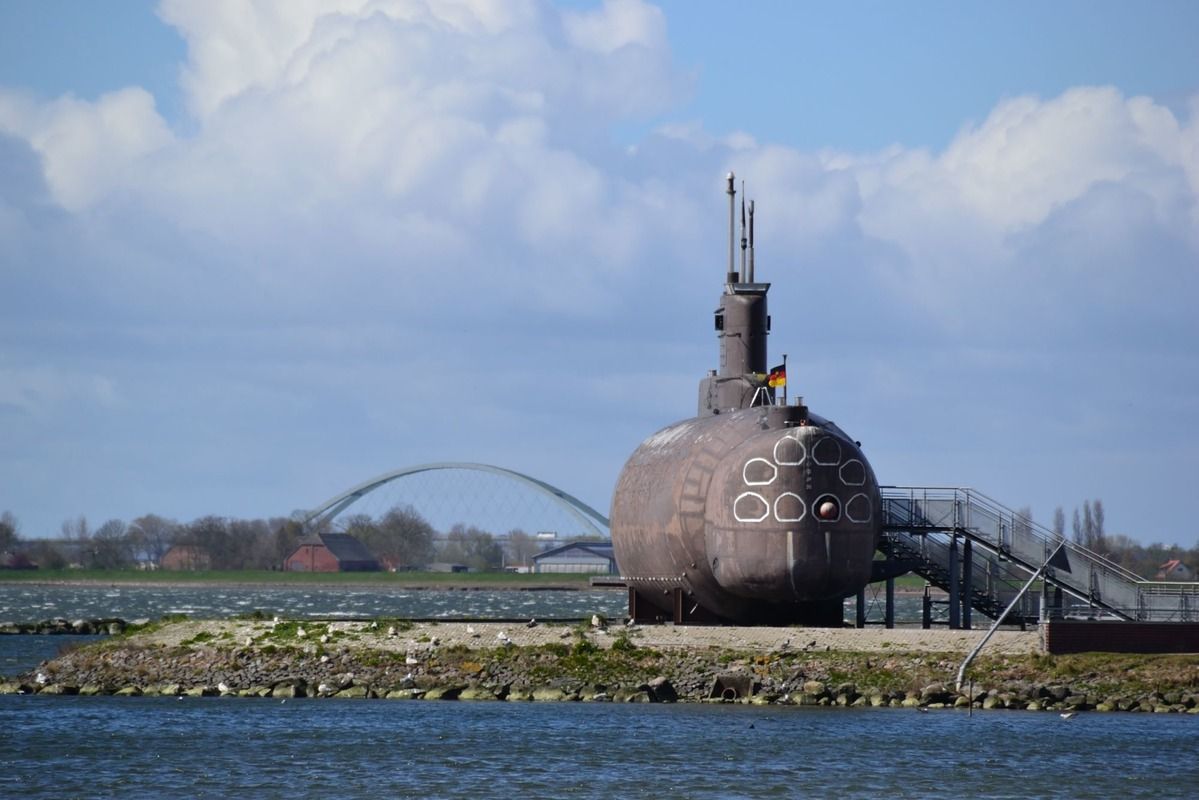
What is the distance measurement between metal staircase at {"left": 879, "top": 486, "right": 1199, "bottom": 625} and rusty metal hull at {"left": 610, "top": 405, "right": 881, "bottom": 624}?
4734mm

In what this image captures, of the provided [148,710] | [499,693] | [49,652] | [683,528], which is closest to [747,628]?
[683,528]

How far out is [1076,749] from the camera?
41.8m

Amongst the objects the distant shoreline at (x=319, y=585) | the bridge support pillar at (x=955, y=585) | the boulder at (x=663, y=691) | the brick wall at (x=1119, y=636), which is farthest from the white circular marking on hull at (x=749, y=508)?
the distant shoreline at (x=319, y=585)

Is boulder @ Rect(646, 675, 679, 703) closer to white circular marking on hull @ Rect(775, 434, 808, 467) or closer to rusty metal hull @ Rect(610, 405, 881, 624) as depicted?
rusty metal hull @ Rect(610, 405, 881, 624)

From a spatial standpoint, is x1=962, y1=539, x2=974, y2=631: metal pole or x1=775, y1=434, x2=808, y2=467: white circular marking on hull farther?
x1=962, y1=539, x2=974, y2=631: metal pole

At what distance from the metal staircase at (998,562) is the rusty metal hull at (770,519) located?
4.73 meters

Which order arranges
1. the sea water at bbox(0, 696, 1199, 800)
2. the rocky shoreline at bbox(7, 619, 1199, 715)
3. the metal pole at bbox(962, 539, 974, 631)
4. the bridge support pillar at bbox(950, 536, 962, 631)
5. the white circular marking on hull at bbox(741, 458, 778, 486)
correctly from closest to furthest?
the sea water at bbox(0, 696, 1199, 800)
the rocky shoreline at bbox(7, 619, 1199, 715)
the white circular marking on hull at bbox(741, 458, 778, 486)
the bridge support pillar at bbox(950, 536, 962, 631)
the metal pole at bbox(962, 539, 974, 631)

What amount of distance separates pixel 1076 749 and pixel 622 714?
35.3 ft

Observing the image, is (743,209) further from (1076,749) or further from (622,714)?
(1076,749)

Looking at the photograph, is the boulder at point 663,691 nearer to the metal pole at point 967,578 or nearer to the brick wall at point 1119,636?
the brick wall at point 1119,636

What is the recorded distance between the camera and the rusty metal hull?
2000 inches

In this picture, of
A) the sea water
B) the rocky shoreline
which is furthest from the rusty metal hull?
the sea water

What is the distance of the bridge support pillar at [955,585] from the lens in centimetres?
5701

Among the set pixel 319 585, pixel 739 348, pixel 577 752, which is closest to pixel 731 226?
pixel 739 348
